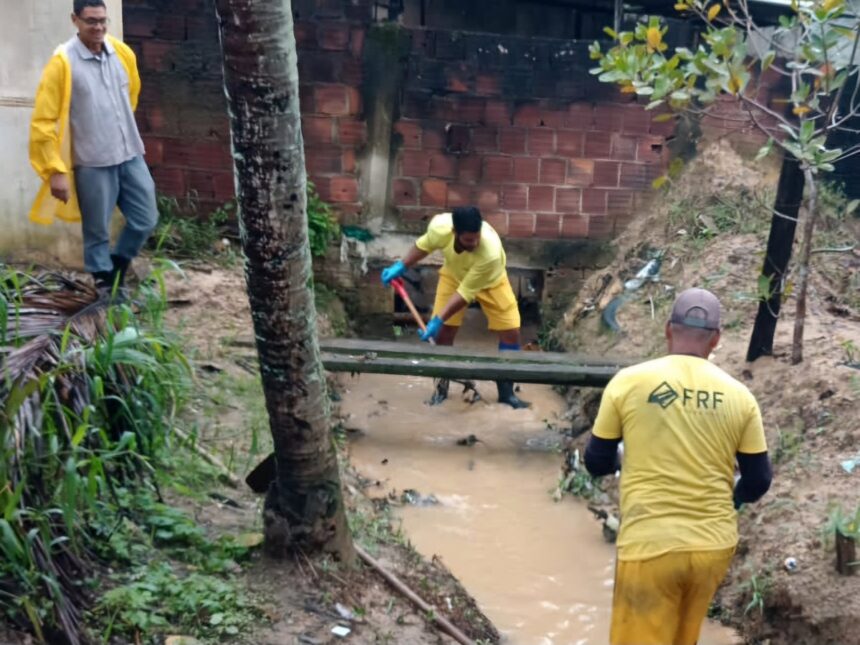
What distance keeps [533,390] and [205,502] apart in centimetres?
380

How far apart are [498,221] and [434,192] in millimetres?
561

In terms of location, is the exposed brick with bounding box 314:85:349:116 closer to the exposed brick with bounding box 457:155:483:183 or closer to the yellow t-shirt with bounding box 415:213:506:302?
the exposed brick with bounding box 457:155:483:183

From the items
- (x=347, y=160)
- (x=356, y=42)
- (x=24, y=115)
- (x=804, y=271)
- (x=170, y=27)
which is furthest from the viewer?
(x=347, y=160)

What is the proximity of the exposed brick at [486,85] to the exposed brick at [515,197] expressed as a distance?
0.73 metres

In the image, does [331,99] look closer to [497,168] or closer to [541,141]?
[497,168]

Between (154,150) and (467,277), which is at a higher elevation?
(154,150)

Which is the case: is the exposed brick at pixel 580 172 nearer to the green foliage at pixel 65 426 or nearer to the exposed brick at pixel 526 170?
the exposed brick at pixel 526 170

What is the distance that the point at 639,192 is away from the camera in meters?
7.83

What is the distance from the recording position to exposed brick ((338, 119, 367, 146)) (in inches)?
291

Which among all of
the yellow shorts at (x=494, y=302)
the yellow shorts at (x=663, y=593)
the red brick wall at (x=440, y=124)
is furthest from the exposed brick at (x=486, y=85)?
the yellow shorts at (x=663, y=593)

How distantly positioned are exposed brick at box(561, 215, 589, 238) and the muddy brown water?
4.37 feet

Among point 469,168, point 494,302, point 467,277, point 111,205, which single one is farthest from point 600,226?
point 111,205

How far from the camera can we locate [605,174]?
7.73 m

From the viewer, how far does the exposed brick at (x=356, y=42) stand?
720 cm
